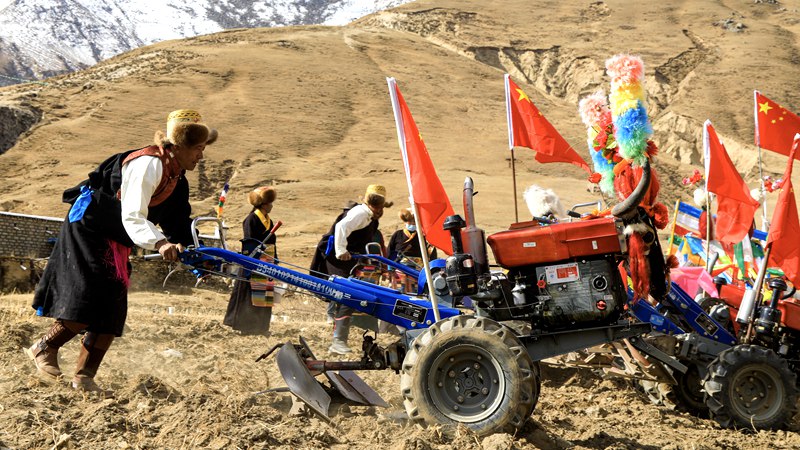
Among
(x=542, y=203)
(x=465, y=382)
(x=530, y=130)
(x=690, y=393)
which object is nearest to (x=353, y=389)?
(x=465, y=382)

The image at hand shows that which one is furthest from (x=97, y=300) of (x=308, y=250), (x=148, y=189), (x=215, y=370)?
(x=308, y=250)

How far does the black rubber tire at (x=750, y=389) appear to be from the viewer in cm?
571

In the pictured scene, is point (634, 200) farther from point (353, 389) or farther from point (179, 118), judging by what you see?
point (179, 118)

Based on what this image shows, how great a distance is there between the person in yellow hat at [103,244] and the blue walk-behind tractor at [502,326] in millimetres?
489

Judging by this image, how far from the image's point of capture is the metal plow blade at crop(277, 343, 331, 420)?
194 inches

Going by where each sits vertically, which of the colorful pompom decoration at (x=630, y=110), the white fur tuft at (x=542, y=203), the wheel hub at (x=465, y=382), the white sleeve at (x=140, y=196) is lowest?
the wheel hub at (x=465, y=382)

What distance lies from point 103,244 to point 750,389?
4710mm

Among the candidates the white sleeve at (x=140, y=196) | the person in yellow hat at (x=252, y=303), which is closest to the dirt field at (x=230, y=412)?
the person in yellow hat at (x=252, y=303)

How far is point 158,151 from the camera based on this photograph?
4.72m

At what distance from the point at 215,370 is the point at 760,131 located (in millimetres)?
8821

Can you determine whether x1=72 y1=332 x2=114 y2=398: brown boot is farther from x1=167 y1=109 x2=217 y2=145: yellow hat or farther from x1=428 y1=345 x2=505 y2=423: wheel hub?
x1=428 y1=345 x2=505 y2=423: wheel hub

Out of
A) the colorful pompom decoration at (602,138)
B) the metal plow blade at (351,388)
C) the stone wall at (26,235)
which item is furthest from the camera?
the stone wall at (26,235)

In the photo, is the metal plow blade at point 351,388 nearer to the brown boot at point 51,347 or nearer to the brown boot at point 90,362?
the brown boot at point 90,362

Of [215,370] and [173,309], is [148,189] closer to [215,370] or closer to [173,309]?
[215,370]
